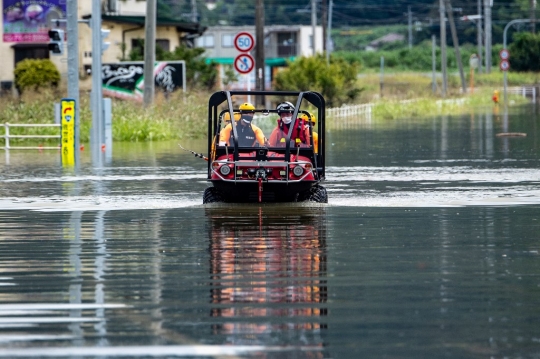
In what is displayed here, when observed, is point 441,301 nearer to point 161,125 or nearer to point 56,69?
point 161,125

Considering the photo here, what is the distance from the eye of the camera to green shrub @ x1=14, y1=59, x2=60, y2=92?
55.0 m

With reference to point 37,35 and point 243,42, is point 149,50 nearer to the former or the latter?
point 243,42

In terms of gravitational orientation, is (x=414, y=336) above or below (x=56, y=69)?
below

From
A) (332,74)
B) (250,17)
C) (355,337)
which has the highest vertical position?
(250,17)

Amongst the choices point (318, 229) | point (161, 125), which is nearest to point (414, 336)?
point (318, 229)

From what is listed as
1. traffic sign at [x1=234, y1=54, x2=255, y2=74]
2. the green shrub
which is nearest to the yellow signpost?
traffic sign at [x1=234, y1=54, x2=255, y2=74]

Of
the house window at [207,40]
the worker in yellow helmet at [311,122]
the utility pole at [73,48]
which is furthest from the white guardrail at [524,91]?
the worker in yellow helmet at [311,122]

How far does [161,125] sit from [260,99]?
14.3 metres

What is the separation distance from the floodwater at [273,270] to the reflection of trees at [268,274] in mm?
23

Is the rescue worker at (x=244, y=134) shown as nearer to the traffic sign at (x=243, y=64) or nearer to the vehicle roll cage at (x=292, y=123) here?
the vehicle roll cage at (x=292, y=123)

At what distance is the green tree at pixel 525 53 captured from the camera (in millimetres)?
106812

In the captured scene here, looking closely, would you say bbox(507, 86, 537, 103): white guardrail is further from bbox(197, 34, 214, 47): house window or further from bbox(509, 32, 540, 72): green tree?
bbox(197, 34, 214, 47): house window

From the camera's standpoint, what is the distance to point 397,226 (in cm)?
1476

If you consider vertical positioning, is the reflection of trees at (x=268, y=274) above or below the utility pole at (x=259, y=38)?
below
